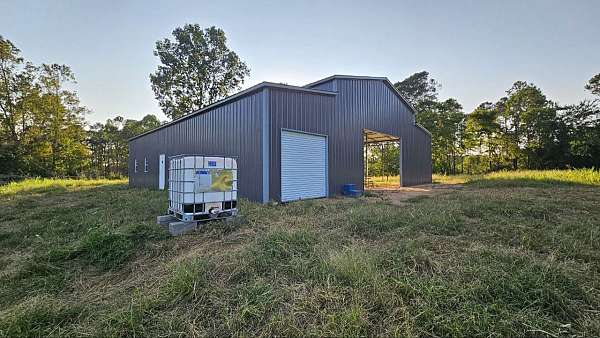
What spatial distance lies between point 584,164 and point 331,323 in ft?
98.7

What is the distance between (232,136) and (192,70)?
773 inches

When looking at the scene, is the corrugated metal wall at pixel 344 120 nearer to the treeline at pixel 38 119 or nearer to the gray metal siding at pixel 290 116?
the gray metal siding at pixel 290 116

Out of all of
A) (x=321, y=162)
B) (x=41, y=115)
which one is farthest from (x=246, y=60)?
(x=321, y=162)

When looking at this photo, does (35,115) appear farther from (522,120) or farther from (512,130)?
(512,130)

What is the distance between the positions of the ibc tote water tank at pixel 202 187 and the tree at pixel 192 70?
74.1 ft

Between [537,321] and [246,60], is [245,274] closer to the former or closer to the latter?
[537,321]

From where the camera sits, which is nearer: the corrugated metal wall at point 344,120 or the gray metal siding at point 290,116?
the gray metal siding at point 290,116

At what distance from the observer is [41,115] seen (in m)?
22.2

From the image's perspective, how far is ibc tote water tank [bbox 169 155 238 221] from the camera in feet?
13.6

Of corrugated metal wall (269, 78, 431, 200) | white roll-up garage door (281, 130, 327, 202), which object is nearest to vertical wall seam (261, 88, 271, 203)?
corrugated metal wall (269, 78, 431, 200)

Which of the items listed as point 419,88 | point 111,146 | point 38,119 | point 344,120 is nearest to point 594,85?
point 419,88

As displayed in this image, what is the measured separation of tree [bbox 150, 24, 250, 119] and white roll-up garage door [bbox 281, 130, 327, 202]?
20072 millimetres

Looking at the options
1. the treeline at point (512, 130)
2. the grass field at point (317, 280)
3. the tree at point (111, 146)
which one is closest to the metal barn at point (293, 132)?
the grass field at point (317, 280)

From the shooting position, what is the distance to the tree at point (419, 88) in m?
29.4
